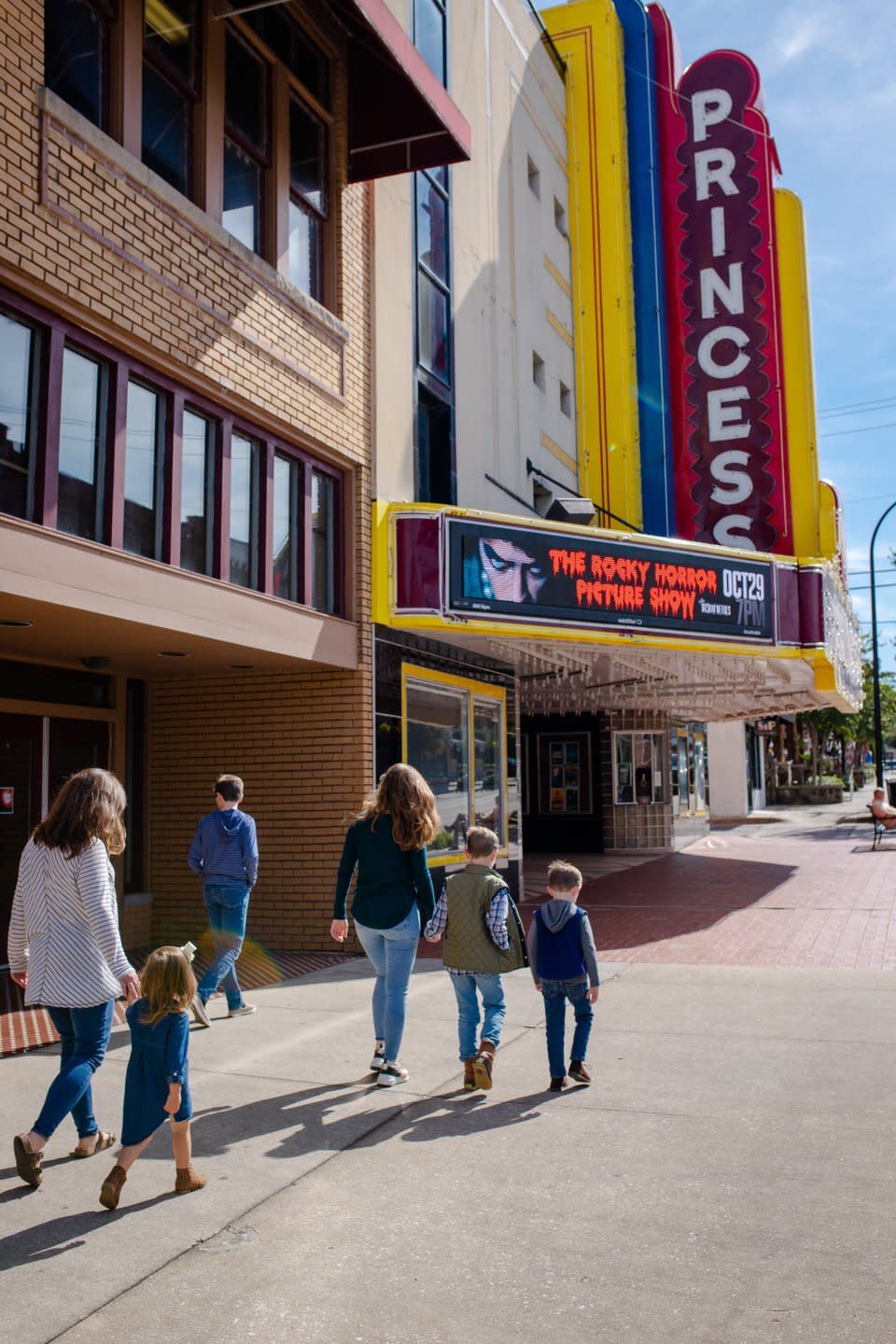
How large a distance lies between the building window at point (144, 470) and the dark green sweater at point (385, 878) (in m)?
3.22

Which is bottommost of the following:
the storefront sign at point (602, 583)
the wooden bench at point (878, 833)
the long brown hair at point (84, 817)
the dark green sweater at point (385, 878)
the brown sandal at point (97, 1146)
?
the brown sandal at point (97, 1146)

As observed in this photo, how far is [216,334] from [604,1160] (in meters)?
6.83

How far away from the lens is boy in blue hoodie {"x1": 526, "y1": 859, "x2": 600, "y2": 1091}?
614cm

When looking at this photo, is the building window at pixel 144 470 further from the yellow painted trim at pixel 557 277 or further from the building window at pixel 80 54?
the yellow painted trim at pixel 557 277

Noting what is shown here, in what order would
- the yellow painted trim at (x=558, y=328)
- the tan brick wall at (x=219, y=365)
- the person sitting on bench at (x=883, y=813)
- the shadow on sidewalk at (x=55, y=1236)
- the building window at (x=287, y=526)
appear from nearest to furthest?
the shadow on sidewalk at (x=55, y=1236) → the tan brick wall at (x=219, y=365) → the building window at (x=287, y=526) → the yellow painted trim at (x=558, y=328) → the person sitting on bench at (x=883, y=813)

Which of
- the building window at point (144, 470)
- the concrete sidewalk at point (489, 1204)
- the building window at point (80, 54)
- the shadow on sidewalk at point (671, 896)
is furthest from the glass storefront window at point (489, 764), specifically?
the building window at point (80, 54)

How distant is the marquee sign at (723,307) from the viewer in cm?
1827

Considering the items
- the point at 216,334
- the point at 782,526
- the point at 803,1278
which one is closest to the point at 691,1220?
the point at 803,1278

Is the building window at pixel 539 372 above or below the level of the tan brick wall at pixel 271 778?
above

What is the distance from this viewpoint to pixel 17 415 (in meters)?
7.32

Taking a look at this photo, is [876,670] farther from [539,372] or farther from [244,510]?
[244,510]

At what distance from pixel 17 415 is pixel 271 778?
4.76 m

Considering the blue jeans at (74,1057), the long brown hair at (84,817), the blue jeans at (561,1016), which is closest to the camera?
the blue jeans at (74,1057)

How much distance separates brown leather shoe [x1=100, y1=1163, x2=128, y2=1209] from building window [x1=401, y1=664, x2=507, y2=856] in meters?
6.87
